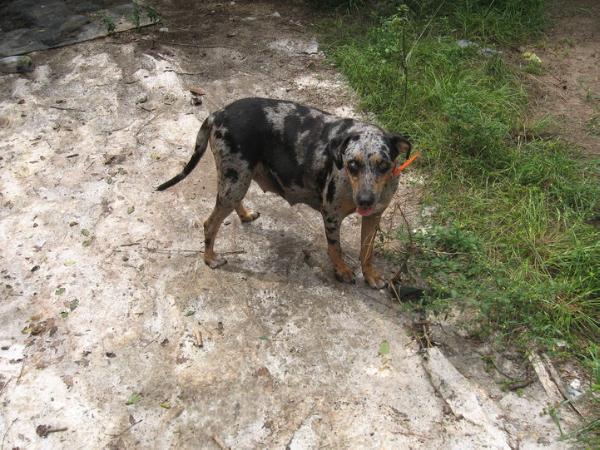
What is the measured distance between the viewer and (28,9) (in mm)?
9117

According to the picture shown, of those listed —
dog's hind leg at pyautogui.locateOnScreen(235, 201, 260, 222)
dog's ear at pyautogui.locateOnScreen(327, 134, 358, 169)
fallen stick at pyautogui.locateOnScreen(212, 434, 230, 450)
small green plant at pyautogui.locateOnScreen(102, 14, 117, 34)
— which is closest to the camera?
fallen stick at pyautogui.locateOnScreen(212, 434, 230, 450)

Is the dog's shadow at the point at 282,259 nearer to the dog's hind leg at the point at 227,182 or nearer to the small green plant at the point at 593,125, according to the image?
the dog's hind leg at the point at 227,182

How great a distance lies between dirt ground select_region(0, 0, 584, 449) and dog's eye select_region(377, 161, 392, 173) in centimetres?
133

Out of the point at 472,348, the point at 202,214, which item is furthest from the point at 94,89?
the point at 472,348

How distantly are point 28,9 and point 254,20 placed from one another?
417 centimetres

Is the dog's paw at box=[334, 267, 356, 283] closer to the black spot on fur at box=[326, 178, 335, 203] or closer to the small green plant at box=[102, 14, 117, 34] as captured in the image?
the black spot on fur at box=[326, 178, 335, 203]

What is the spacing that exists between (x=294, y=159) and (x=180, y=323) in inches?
69.6

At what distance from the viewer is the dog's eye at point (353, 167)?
12.5ft

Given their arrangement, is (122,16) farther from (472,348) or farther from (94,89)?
(472,348)

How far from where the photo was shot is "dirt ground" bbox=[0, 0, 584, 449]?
366cm

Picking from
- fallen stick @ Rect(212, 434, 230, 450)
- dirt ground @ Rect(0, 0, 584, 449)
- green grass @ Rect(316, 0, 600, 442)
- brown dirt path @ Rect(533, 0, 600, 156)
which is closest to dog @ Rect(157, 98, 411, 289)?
dirt ground @ Rect(0, 0, 584, 449)

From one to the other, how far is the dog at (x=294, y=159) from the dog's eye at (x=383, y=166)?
0.54ft

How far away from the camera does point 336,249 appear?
15.0ft

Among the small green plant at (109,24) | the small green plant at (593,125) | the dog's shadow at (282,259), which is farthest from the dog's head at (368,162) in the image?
the small green plant at (109,24)
